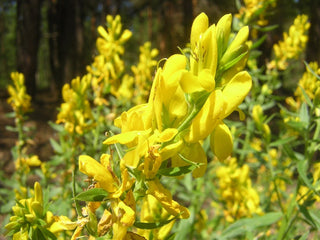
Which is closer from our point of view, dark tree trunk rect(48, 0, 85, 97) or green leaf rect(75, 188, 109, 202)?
green leaf rect(75, 188, 109, 202)

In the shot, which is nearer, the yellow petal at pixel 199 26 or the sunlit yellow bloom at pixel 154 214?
the yellow petal at pixel 199 26

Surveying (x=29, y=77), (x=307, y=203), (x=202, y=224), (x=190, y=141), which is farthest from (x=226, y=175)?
(x=29, y=77)

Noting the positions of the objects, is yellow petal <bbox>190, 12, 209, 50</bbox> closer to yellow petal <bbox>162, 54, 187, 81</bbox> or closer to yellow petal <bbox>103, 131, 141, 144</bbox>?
yellow petal <bbox>162, 54, 187, 81</bbox>

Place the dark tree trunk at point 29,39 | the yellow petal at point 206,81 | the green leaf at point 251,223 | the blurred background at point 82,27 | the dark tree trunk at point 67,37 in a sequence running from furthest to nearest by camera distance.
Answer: the dark tree trunk at point 29,39
the dark tree trunk at point 67,37
the blurred background at point 82,27
the green leaf at point 251,223
the yellow petal at point 206,81

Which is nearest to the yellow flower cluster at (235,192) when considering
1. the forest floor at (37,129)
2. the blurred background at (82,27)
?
the blurred background at (82,27)

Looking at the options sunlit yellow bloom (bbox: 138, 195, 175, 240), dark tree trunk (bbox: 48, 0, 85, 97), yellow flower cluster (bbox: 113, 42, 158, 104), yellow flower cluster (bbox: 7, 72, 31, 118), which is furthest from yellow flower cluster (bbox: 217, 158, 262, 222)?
dark tree trunk (bbox: 48, 0, 85, 97)

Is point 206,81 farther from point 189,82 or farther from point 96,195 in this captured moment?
point 96,195

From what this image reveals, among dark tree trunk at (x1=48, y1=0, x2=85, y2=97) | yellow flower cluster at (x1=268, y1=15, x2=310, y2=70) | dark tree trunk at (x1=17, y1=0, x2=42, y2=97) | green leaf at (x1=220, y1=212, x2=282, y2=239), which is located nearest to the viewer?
green leaf at (x1=220, y1=212, x2=282, y2=239)

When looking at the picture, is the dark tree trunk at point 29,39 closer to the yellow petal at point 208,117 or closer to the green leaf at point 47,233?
the green leaf at point 47,233

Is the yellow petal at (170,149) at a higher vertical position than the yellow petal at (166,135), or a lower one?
lower
